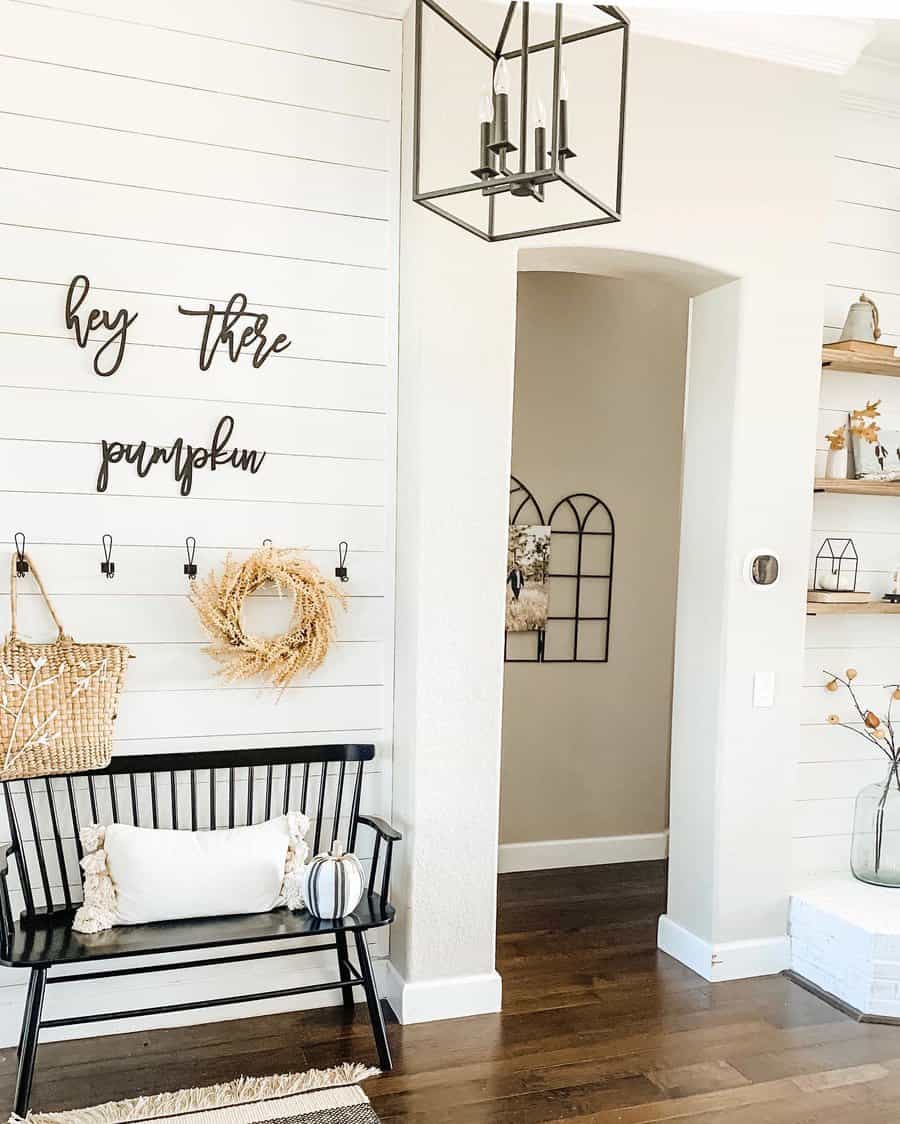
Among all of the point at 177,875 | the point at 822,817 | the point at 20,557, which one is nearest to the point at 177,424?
the point at 20,557

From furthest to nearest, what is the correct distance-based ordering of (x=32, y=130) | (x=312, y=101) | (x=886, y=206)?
(x=886, y=206), (x=312, y=101), (x=32, y=130)

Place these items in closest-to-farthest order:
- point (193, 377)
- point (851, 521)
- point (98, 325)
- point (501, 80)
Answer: point (501, 80), point (98, 325), point (193, 377), point (851, 521)

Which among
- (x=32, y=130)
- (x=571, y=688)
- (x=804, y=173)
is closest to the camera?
(x=32, y=130)

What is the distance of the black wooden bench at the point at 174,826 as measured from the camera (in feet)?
8.36

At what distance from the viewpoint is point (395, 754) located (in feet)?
10.5

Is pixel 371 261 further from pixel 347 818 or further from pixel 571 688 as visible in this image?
pixel 571 688

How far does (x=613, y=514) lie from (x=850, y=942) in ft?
6.67

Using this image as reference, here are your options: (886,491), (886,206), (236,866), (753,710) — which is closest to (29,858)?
(236,866)

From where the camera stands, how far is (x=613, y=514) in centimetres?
458

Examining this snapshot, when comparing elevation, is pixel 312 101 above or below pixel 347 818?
above

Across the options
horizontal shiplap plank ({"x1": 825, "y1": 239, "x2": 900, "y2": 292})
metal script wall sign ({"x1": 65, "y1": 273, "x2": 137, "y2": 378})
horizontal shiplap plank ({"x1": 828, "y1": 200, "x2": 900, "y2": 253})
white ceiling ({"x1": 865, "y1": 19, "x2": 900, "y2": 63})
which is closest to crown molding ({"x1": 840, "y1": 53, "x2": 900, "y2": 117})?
white ceiling ({"x1": 865, "y1": 19, "x2": 900, "y2": 63})

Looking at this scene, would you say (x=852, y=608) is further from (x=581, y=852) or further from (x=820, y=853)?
(x=581, y=852)

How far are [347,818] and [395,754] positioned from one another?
9.7 inches

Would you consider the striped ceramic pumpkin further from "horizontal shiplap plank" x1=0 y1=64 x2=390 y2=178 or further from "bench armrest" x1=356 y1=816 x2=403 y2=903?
"horizontal shiplap plank" x1=0 y1=64 x2=390 y2=178
